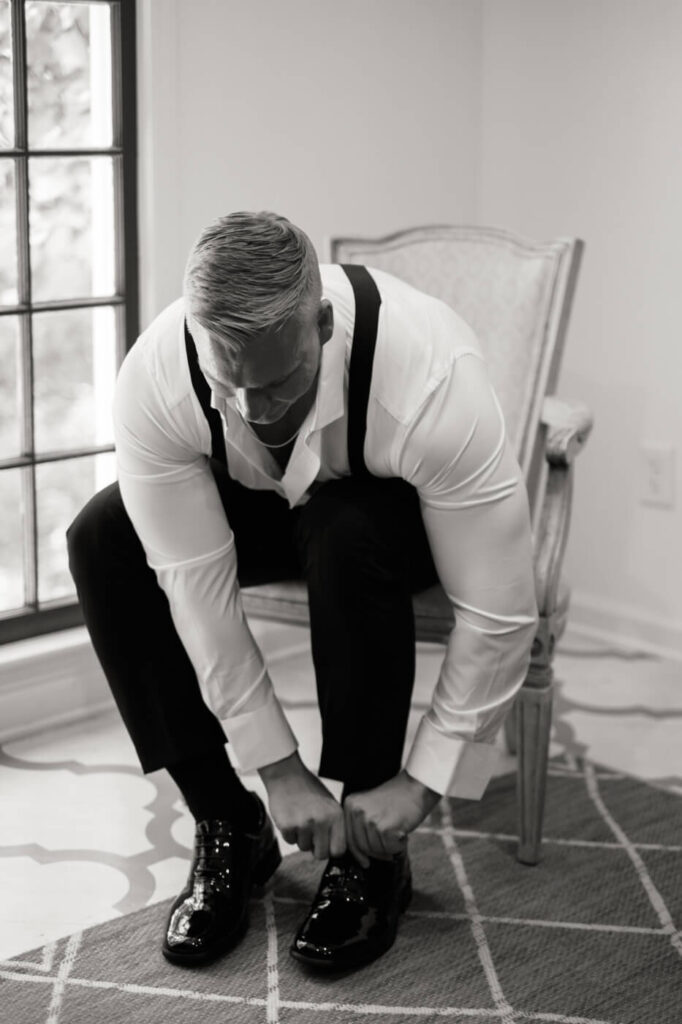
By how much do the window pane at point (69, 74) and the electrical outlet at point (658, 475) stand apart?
3.90ft

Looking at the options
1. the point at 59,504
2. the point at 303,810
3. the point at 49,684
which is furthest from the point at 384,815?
the point at 59,504

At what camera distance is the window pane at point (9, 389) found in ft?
7.20

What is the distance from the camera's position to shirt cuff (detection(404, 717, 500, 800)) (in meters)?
1.50

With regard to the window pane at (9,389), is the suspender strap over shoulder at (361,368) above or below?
above

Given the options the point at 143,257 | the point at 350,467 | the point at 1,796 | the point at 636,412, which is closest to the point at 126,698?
the point at 350,467

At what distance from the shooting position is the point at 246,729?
1521 millimetres

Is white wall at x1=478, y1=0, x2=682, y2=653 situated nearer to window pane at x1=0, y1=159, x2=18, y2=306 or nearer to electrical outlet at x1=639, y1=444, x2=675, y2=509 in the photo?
electrical outlet at x1=639, y1=444, x2=675, y2=509

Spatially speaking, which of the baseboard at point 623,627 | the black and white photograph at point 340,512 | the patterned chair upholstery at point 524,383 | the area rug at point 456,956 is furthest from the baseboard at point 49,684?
the baseboard at point 623,627

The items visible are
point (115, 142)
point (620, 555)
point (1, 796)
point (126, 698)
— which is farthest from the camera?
point (620, 555)

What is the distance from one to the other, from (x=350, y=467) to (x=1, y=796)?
86 cm

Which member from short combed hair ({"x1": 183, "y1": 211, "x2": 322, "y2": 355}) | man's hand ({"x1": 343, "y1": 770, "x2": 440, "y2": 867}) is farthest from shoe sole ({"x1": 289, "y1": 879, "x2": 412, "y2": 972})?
short combed hair ({"x1": 183, "y1": 211, "x2": 322, "y2": 355})

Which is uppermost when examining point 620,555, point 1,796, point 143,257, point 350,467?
point 143,257

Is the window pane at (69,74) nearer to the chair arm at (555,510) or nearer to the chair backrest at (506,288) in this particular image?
the chair backrest at (506,288)

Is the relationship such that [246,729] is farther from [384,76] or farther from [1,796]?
[384,76]
